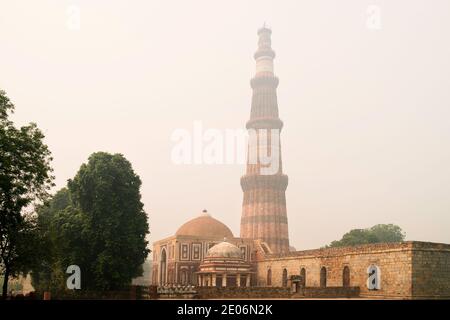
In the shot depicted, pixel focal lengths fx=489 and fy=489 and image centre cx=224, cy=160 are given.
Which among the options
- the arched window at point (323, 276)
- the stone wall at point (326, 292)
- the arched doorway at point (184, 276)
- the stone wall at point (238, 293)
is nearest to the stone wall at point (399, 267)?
the arched window at point (323, 276)

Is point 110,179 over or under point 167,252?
over

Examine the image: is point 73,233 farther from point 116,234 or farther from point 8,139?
point 8,139

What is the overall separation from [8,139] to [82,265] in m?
10.3

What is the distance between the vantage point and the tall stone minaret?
55469mm

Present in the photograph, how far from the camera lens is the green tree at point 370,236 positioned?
5966 cm

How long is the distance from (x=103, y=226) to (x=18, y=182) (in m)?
7.71

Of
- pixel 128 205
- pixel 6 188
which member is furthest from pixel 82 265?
pixel 6 188

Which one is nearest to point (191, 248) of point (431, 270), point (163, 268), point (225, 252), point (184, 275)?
point (184, 275)

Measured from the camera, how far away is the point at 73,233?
28062 millimetres

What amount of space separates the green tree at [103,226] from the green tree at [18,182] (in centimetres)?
234

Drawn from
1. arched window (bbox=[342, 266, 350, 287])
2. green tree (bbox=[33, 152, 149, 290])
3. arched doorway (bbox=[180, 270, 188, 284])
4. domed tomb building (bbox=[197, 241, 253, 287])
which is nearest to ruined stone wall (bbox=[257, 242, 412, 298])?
arched window (bbox=[342, 266, 350, 287])

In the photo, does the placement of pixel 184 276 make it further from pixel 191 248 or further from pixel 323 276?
pixel 323 276

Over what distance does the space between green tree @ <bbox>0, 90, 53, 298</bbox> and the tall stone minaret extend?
3408cm
